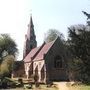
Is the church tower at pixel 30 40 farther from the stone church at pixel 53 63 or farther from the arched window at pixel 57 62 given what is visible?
the arched window at pixel 57 62

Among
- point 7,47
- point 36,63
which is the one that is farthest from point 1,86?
point 7,47

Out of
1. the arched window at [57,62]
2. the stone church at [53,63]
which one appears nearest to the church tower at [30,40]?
the stone church at [53,63]

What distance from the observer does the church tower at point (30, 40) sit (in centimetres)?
9756

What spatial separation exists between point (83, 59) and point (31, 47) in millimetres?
57260

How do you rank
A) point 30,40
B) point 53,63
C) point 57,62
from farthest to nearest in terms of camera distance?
point 30,40, point 57,62, point 53,63

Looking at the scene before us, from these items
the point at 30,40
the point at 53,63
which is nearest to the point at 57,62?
the point at 53,63

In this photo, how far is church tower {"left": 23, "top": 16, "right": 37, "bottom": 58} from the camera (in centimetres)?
9756

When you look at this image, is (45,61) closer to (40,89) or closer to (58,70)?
(58,70)

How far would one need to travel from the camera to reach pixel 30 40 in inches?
3893

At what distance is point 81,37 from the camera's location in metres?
42.7

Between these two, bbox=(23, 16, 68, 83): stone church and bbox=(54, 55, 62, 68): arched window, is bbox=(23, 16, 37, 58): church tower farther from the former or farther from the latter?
bbox=(54, 55, 62, 68): arched window

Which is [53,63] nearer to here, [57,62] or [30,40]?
[57,62]

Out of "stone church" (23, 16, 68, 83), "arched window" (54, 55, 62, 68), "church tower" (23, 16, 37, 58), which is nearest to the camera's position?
"stone church" (23, 16, 68, 83)

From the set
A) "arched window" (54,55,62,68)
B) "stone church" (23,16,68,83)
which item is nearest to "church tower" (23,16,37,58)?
"stone church" (23,16,68,83)
